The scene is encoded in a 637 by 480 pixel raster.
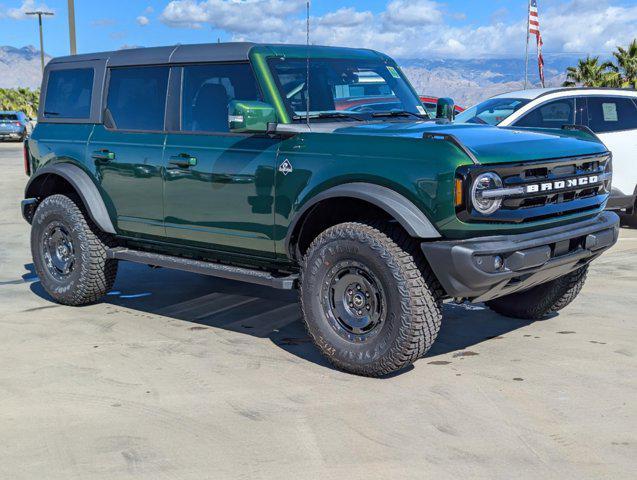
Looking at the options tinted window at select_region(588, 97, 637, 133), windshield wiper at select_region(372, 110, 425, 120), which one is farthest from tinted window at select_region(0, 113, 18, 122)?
windshield wiper at select_region(372, 110, 425, 120)

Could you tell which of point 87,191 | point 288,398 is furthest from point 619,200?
point 288,398

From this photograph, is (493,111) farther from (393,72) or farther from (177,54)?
(177,54)

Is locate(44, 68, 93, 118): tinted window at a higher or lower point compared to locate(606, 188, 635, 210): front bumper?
higher

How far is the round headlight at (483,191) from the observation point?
180 inches

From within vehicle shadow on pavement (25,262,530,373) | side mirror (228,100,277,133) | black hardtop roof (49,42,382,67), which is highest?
black hardtop roof (49,42,382,67)

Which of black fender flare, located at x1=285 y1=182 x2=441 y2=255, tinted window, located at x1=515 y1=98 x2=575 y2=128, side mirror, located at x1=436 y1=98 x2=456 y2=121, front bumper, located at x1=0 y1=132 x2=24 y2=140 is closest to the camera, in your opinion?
black fender flare, located at x1=285 y1=182 x2=441 y2=255

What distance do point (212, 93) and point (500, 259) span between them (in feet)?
7.99

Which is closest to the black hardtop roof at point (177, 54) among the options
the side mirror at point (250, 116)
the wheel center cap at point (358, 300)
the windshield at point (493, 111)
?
the side mirror at point (250, 116)

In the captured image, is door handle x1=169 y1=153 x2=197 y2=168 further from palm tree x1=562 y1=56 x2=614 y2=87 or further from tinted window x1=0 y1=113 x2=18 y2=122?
palm tree x1=562 y1=56 x2=614 y2=87

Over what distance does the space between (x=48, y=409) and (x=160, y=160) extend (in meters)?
2.14

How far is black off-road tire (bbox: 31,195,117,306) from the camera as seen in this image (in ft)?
21.7

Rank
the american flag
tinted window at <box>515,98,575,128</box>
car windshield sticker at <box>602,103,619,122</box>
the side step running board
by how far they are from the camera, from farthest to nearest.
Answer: the american flag → car windshield sticker at <box>602,103,619,122</box> → tinted window at <box>515,98,575,128</box> → the side step running board

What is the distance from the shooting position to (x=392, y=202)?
473cm

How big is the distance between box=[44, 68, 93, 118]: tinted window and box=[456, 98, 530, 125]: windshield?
504cm
